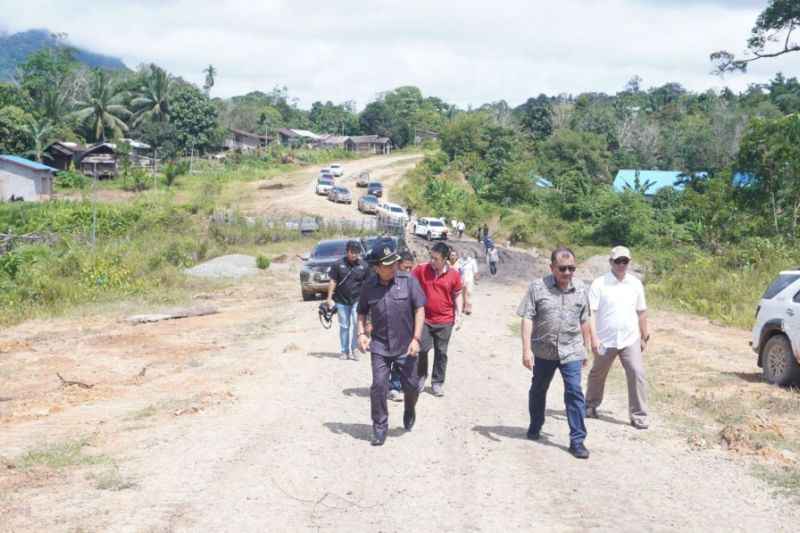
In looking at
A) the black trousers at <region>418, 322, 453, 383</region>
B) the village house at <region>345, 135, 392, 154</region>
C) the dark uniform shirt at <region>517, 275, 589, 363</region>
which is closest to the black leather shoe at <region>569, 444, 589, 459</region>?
the dark uniform shirt at <region>517, 275, 589, 363</region>

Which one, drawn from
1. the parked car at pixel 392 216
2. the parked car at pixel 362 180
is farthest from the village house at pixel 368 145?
the parked car at pixel 392 216

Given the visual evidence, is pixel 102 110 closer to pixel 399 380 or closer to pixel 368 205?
pixel 368 205

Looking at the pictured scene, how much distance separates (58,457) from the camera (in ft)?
26.1

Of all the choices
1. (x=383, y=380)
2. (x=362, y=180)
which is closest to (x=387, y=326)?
(x=383, y=380)

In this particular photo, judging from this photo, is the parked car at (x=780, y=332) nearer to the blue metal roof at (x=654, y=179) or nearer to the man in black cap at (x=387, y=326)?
the man in black cap at (x=387, y=326)

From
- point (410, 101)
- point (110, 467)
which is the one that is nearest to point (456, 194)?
point (110, 467)

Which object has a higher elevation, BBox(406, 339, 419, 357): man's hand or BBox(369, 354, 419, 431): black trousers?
BBox(406, 339, 419, 357): man's hand

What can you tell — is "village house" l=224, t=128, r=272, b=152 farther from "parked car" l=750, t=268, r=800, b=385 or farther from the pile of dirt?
"parked car" l=750, t=268, r=800, b=385

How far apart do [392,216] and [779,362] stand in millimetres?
42987

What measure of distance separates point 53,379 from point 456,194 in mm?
55215

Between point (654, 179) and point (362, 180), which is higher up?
point (654, 179)

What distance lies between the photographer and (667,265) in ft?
119

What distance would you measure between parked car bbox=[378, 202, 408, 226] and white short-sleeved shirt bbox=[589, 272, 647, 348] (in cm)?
4339

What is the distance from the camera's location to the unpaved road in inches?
245
